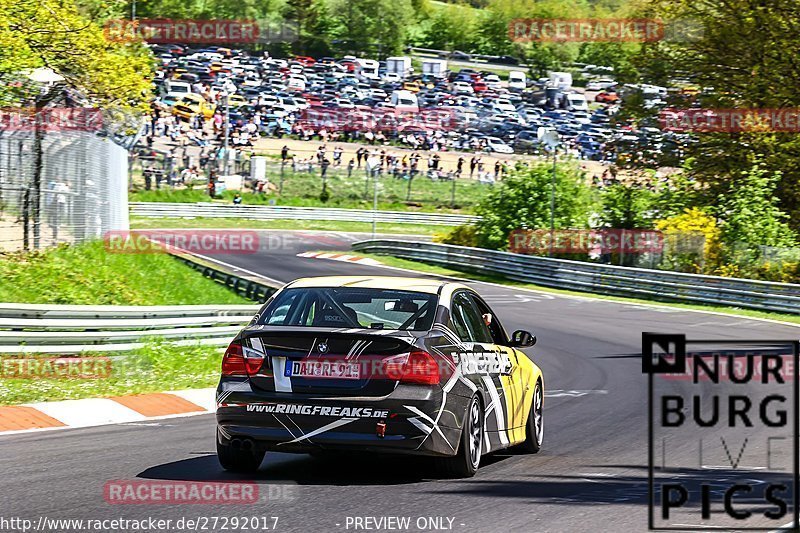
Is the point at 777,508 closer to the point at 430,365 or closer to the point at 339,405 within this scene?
the point at 430,365

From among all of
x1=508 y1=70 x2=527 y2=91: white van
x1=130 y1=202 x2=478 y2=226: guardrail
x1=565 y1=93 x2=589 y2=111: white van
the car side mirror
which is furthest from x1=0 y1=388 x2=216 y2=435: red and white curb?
x1=508 y1=70 x2=527 y2=91: white van

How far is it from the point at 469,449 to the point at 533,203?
35.3 meters

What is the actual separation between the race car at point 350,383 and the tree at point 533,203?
3408 cm

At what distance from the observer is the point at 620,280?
3609cm

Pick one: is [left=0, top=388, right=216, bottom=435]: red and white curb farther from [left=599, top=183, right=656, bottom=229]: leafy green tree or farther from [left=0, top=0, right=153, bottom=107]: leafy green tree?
[left=599, top=183, right=656, bottom=229]: leafy green tree

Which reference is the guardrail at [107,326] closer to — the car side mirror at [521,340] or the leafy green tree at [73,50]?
the car side mirror at [521,340]

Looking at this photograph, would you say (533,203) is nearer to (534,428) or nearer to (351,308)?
(534,428)

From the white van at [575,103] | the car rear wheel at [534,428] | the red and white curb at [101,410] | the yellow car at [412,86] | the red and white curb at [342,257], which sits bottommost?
the red and white curb at [342,257]

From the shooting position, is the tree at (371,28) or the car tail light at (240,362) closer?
the car tail light at (240,362)

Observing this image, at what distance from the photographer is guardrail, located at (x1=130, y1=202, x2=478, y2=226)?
57.9 m

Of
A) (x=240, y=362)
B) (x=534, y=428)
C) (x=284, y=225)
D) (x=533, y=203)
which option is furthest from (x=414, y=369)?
(x=284, y=225)

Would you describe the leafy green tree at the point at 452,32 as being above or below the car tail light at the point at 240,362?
above

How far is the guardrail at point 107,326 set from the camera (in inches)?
551

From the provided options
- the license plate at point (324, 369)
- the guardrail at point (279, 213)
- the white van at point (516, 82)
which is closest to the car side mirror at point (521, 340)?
the license plate at point (324, 369)
